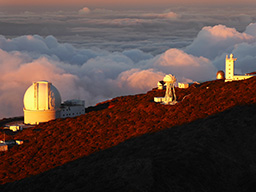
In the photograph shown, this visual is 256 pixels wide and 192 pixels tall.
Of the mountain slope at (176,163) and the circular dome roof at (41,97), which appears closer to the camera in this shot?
the mountain slope at (176,163)

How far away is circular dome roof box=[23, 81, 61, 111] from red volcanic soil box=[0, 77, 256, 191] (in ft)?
13.2

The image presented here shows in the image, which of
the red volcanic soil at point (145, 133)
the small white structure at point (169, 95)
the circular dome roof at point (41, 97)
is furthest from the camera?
the circular dome roof at point (41, 97)

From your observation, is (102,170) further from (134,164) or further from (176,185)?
(176,185)

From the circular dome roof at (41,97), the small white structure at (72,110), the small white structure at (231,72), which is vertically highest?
the small white structure at (231,72)

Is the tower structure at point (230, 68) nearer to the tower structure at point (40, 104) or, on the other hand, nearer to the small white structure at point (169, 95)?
the small white structure at point (169, 95)

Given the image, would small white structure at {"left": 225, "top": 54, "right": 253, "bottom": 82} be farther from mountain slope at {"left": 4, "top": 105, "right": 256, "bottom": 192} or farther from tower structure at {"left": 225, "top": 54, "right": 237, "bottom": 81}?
mountain slope at {"left": 4, "top": 105, "right": 256, "bottom": 192}

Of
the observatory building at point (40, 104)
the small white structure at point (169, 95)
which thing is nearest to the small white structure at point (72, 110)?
the observatory building at point (40, 104)

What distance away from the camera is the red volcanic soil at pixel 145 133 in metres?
51.0

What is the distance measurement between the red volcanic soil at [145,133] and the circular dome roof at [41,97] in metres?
4.02

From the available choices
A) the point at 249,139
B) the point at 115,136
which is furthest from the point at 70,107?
the point at 249,139

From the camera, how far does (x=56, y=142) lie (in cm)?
7169

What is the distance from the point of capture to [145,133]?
65125 millimetres

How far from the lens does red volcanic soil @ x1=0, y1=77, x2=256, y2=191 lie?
5104 centimetres

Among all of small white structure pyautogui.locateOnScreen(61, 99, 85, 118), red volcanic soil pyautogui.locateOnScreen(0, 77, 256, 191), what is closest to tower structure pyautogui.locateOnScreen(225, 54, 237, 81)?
red volcanic soil pyautogui.locateOnScreen(0, 77, 256, 191)
